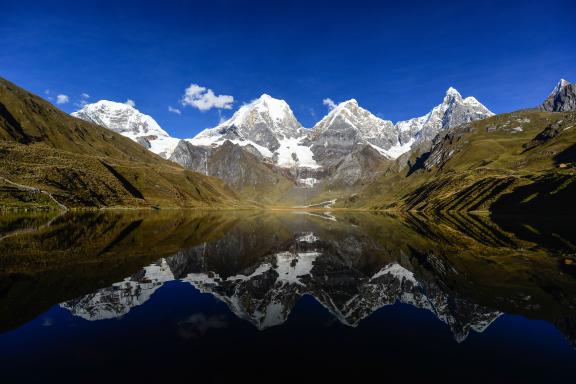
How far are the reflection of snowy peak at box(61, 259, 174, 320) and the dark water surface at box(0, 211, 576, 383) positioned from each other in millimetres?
154

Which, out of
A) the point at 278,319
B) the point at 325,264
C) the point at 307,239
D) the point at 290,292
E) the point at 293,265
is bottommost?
the point at 278,319

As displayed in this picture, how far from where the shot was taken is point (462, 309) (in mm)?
28000

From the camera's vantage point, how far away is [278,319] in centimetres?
2622

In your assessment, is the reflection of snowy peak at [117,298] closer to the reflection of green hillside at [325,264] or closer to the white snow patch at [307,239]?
the reflection of green hillside at [325,264]

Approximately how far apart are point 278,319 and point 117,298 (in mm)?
13506

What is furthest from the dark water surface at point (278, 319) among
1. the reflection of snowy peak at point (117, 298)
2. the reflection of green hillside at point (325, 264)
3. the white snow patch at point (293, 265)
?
the white snow patch at point (293, 265)

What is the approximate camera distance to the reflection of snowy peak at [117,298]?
2502 centimetres

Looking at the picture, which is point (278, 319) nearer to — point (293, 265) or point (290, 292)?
point (290, 292)

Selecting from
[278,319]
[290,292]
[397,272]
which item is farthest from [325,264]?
[278,319]

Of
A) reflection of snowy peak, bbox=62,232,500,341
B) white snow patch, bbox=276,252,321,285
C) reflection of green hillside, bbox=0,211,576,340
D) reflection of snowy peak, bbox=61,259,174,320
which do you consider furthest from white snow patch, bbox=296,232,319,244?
reflection of snowy peak, bbox=61,259,174,320

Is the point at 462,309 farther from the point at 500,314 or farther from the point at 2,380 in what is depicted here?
the point at 2,380

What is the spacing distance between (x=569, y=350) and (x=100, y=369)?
26086 mm

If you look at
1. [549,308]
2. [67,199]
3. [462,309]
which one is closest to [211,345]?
[462,309]

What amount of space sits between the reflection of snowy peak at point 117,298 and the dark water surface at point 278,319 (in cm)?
15
